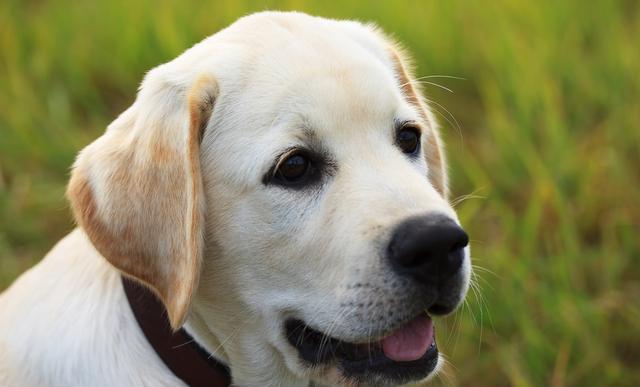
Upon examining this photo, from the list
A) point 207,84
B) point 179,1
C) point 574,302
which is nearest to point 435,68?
point 179,1

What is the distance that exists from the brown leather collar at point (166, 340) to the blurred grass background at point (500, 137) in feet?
4.09

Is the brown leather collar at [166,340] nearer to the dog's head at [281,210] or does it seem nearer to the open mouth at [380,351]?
the dog's head at [281,210]

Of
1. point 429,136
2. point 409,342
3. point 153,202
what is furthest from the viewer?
point 429,136

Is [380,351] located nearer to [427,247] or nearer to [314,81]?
[427,247]

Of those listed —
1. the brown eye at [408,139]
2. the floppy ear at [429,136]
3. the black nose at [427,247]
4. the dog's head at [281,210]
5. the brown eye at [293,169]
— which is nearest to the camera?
the black nose at [427,247]

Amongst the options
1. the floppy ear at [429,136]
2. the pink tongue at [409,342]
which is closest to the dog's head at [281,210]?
the pink tongue at [409,342]

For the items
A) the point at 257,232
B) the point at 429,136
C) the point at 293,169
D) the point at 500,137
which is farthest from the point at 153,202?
the point at 500,137

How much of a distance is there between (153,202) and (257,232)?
0.32 meters

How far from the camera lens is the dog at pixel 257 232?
2.55m

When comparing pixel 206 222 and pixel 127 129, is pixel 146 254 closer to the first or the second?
pixel 206 222

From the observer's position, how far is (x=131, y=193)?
261 centimetres

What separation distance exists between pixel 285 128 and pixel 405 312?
63 centimetres

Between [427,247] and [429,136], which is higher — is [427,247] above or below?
above

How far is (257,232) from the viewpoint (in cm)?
265
